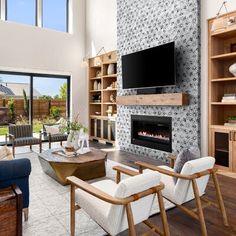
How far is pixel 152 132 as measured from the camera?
5.37 meters

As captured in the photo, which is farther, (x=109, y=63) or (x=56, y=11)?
(x=56, y=11)

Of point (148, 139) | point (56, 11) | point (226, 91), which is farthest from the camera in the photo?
point (56, 11)

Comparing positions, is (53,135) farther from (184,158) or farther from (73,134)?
(184,158)

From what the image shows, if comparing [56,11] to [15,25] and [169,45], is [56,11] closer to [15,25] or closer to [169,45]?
[15,25]

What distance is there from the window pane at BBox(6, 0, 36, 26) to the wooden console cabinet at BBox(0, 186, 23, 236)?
635 cm

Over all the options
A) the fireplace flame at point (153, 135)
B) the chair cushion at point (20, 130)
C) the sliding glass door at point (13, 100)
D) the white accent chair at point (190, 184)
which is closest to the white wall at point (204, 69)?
the fireplace flame at point (153, 135)

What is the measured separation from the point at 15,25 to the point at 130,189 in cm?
639

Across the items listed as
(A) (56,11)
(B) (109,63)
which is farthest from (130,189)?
(A) (56,11)

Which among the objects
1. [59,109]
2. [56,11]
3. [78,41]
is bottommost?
[59,109]

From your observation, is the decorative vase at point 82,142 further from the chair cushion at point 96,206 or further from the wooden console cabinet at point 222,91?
the wooden console cabinet at point 222,91

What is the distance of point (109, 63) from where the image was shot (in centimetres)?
682

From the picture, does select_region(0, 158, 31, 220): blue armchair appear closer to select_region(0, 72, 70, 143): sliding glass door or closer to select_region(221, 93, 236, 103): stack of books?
select_region(221, 93, 236, 103): stack of books

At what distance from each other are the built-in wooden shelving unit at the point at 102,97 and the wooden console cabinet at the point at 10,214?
4.92m

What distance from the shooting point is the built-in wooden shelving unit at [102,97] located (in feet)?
22.0
